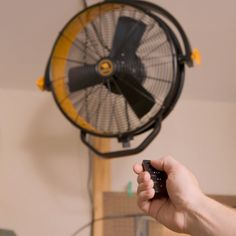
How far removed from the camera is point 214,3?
1316mm

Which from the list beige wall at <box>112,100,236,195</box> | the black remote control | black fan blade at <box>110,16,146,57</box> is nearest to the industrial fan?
black fan blade at <box>110,16,146,57</box>

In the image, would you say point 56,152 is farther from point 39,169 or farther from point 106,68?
point 106,68

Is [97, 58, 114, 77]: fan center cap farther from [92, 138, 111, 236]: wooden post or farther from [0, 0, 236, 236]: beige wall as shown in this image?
[92, 138, 111, 236]: wooden post

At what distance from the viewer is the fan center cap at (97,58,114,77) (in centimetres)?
108

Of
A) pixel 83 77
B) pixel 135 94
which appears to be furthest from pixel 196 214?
pixel 83 77

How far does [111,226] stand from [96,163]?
0.95ft

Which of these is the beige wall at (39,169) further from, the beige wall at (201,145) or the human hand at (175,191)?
the human hand at (175,191)

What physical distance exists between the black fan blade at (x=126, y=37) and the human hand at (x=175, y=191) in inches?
15.5

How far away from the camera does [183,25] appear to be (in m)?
1.41

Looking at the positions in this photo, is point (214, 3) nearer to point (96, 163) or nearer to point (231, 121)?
point (231, 121)

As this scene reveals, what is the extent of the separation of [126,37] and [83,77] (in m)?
0.19

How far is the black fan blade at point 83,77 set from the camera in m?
1.10

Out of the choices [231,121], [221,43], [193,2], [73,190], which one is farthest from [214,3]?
[73,190]

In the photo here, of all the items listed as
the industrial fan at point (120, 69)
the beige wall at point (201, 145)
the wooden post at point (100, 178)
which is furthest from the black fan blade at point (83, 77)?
the beige wall at point (201, 145)
